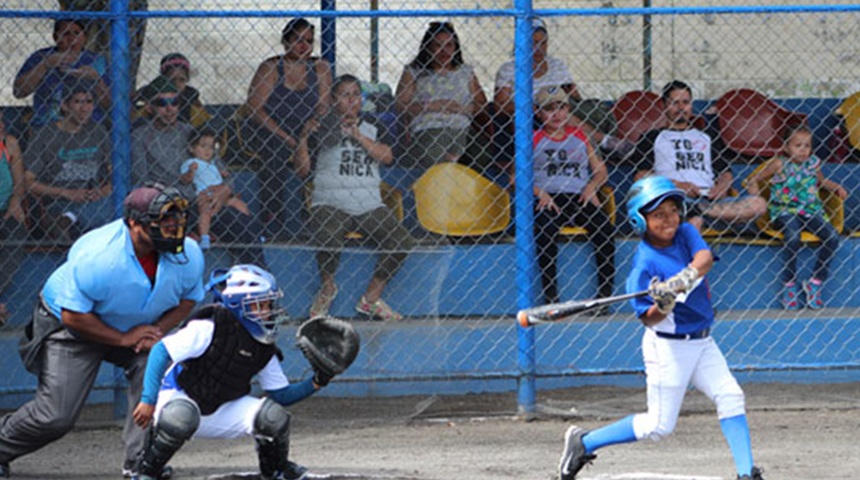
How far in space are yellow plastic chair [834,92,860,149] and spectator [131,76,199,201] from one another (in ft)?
15.0

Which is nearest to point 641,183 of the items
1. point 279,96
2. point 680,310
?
point 680,310

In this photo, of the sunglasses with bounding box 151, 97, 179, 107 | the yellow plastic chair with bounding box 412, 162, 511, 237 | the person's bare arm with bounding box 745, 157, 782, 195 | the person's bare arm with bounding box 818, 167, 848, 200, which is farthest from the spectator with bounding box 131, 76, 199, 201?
the person's bare arm with bounding box 818, 167, 848, 200

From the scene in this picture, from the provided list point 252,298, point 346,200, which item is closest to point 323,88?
point 346,200

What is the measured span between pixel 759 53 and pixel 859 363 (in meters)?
3.94

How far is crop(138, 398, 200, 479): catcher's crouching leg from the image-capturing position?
19.0 ft

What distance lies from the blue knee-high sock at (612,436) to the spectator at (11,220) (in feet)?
11.2

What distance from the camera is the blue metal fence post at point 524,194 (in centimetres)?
765

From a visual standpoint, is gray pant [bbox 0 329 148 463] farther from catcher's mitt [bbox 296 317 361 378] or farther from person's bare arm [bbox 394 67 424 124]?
person's bare arm [bbox 394 67 424 124]

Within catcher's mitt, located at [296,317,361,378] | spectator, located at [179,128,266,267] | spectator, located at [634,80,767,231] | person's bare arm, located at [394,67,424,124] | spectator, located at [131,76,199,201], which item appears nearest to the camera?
catcher's mitt, located at [296,317,361,378]

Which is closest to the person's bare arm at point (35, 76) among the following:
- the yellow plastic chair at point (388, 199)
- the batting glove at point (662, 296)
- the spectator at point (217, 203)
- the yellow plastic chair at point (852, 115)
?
the spectator at point (217, 203)

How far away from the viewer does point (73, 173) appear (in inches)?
303

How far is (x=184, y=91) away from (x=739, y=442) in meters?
4.02

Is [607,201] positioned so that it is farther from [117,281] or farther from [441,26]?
[117,281]

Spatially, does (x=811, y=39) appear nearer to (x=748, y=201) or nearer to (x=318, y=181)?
(x=748, y=201)
